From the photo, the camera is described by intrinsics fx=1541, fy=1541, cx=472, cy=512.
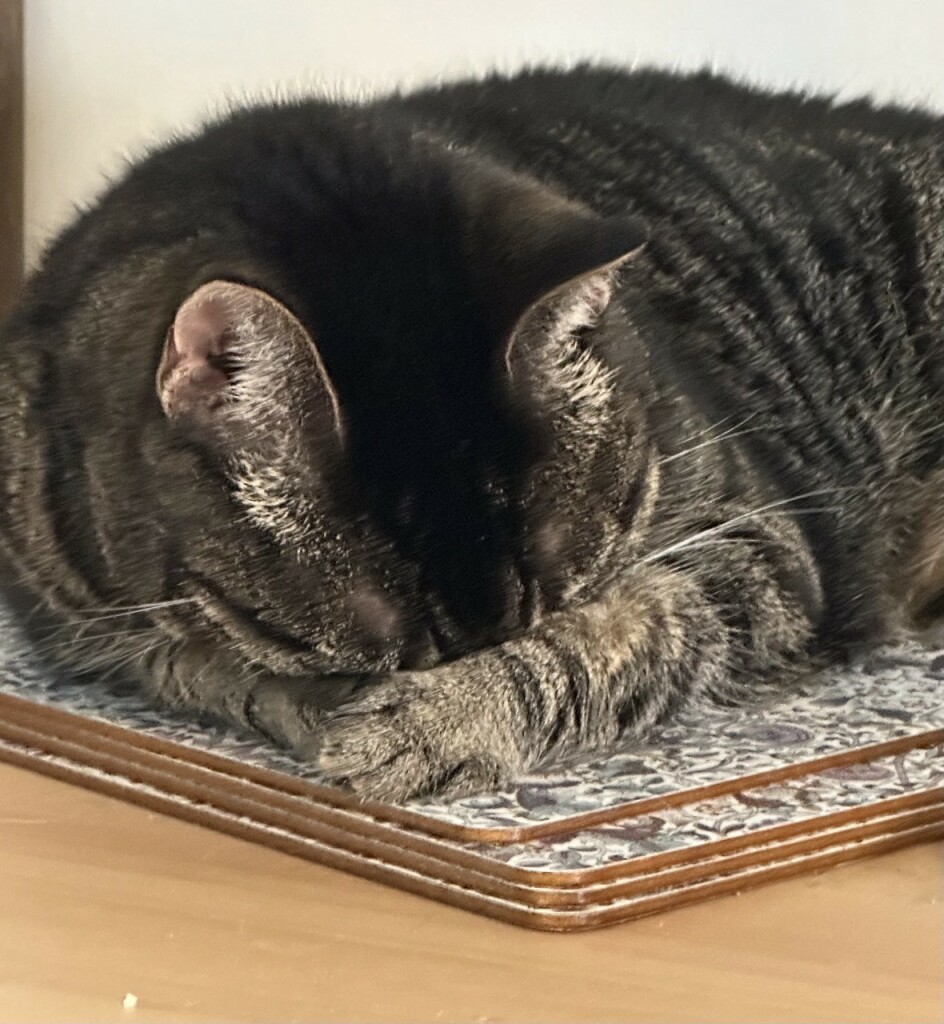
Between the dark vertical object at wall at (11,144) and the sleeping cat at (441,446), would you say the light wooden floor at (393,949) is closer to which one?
the sleeping cat at (441,446)

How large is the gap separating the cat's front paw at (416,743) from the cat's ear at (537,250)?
24 centimetres

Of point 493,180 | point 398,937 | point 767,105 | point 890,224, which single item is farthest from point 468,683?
point 767,105

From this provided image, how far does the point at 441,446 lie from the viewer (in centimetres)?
92

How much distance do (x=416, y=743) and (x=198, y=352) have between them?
27 centimetres

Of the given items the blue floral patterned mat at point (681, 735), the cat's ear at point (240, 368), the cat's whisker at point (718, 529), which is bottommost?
the blue floral patterned mat at point (681, 735)

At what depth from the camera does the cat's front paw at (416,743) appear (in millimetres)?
936

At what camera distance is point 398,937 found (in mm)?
795

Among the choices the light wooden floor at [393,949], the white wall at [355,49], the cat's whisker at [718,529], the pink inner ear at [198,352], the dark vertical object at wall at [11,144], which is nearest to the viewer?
the light wooden floor at [393,949]

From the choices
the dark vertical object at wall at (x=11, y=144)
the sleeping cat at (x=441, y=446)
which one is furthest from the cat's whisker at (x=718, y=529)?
the dark vertical object at wall at (x=11, y=144)

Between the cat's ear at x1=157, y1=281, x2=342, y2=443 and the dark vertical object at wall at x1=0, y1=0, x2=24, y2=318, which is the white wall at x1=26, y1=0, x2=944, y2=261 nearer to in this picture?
the dark vertical object at wall at x1=0, y1=0, x2=24, y2=318

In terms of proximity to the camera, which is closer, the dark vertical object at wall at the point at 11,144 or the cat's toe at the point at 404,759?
the cat's toe at the point at 404,759

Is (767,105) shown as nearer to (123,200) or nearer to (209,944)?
(123,200)

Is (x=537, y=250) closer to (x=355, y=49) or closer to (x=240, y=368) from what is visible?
(x=240, y=368)

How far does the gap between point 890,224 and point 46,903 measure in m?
0.96
